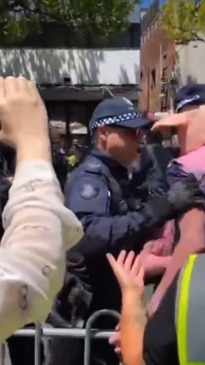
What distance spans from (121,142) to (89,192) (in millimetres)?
499

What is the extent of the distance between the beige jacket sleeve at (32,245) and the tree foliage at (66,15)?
70.0 feet

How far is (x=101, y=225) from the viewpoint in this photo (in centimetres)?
385

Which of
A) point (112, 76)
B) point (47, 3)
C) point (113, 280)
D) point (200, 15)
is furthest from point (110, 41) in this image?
point (113, 280)

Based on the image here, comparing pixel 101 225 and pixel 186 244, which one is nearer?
pixel 186 244

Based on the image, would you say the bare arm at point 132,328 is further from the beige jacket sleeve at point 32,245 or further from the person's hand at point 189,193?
the person's hand at point 189,193

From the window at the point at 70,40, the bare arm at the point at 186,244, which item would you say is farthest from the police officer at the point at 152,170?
the window at the point at 70,40

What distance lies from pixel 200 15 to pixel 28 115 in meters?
19.0

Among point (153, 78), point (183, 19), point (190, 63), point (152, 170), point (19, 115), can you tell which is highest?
point (19, 115)

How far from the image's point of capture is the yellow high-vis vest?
1.78m

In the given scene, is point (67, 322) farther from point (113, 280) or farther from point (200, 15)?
point (200, 15)

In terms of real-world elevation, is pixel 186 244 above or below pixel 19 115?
below

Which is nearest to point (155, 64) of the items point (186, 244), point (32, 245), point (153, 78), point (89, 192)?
point (153, 78)

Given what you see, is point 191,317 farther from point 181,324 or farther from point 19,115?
point 19,115

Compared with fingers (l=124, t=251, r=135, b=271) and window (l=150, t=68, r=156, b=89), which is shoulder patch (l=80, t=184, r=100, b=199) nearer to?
fingers (l=124, t=251, r=135, b=271)
